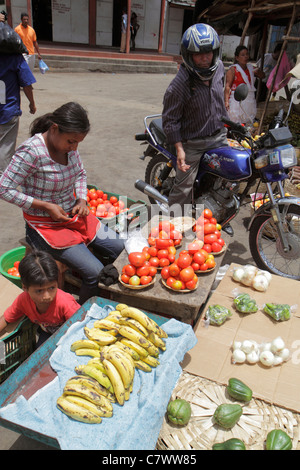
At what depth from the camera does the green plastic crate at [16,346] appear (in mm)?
2496

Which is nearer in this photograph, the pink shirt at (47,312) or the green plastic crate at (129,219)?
the pink shirt at (47,312)

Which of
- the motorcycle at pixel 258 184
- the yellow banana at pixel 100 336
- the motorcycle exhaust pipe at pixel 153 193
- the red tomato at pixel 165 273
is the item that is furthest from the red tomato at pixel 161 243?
the motorcycle exhaust pipe at pixel 153 193

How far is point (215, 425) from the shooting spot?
7.36 ft

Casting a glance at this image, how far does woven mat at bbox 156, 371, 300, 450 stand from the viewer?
84.2 inches

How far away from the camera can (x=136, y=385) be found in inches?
90.3

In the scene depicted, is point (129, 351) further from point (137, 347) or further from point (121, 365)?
point (121, 365)

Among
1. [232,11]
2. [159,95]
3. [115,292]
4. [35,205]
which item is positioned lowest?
[159,95]

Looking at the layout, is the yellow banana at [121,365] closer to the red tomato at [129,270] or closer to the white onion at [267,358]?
the red tomato at [129,270]

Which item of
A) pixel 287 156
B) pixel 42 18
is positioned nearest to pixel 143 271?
pixel 287 156

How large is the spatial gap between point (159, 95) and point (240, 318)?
38.5 feet

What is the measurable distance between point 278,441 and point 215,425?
364mm

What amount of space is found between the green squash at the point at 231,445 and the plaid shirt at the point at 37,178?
2.08m
